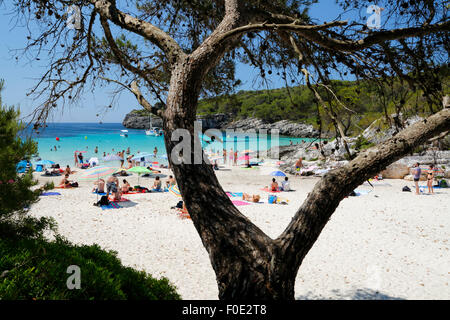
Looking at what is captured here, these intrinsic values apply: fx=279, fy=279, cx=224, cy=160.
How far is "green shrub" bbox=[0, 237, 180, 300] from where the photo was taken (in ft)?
8.05

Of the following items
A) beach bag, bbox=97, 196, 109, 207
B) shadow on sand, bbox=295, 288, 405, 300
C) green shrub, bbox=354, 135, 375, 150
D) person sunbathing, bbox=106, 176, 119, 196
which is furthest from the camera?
green shrub, bbox=354, 135, 375, 150

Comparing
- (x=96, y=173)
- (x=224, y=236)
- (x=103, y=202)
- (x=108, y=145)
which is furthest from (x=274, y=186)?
(x=108, y=145)

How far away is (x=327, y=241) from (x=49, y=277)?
28.9ft

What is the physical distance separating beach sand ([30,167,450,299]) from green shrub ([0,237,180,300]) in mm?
3231

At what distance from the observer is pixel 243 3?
327cm

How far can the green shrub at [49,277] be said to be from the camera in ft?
8.05

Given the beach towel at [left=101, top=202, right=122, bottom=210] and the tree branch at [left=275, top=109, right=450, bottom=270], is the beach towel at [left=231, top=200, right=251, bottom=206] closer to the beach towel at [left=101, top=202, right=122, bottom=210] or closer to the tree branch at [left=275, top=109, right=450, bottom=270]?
the beach towel at [left=101, top=202, right=122, bottom=210]

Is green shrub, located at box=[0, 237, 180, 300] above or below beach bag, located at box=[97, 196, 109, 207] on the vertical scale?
above

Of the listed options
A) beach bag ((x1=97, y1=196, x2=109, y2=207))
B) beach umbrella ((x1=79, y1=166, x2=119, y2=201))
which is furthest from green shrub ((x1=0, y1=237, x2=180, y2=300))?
beach umbrella ((x1=79, y1=166, x2=119, y2=201))

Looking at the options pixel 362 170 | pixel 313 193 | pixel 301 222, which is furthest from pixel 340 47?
pixel 301 222

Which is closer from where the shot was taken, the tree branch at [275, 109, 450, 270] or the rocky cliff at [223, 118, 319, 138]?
the tree branch at [275, 109, 450, 270]

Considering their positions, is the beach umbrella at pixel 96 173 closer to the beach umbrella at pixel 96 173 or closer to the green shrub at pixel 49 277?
the beach umbrella at pixel 96 173

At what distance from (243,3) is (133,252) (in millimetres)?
7546

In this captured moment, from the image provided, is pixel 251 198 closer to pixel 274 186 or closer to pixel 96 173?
pixel 274 186
